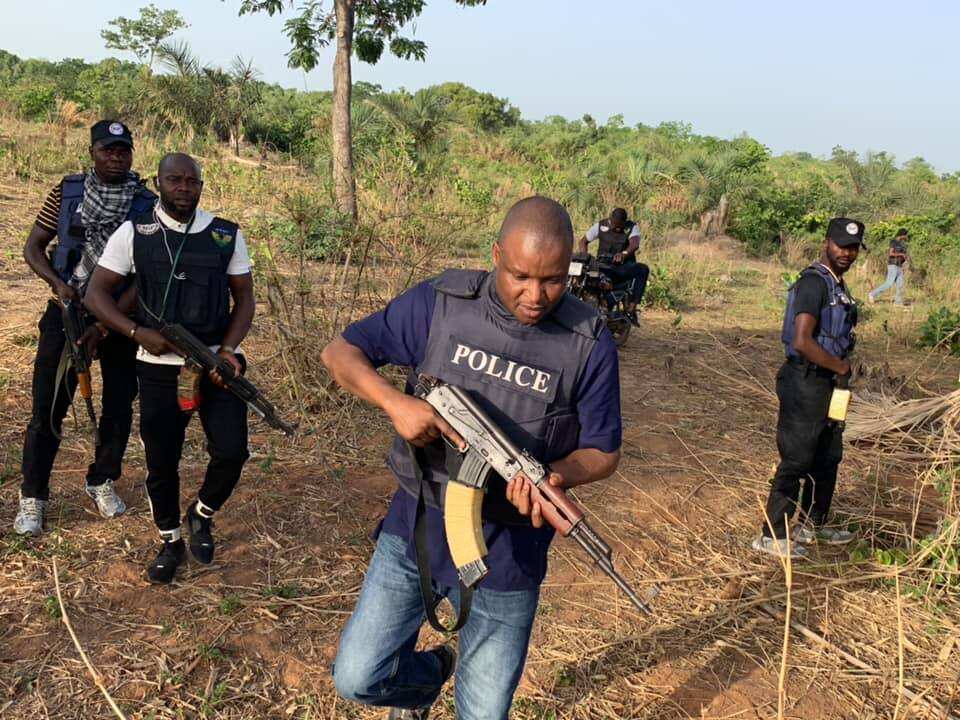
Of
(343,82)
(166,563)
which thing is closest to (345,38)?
(343,82)

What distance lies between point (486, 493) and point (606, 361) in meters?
0.47

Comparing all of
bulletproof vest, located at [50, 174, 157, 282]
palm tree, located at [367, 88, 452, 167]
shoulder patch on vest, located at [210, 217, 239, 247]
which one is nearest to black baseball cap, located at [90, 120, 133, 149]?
bulletproof vest, located at [50, 174, 157, 282]

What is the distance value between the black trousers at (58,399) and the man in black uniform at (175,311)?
41 cm

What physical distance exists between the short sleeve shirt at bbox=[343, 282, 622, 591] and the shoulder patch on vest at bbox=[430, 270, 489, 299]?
42 millimetres

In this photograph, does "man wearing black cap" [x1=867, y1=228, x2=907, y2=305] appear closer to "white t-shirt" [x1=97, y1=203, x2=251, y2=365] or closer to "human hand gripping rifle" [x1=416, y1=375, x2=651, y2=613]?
"white t-shirt" [x1=97, y1=203, x2=251, y2=365]

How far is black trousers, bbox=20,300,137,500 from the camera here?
11.4ft

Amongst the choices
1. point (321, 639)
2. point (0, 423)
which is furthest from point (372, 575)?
point (0, 423)

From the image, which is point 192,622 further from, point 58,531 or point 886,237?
point 886,237

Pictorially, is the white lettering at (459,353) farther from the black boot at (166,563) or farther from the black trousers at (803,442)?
the black trousers at (803,442)

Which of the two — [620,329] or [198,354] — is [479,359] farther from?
[620,329]

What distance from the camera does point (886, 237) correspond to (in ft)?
52.1

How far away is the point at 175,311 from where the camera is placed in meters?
3.13

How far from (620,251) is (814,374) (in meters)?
4.70

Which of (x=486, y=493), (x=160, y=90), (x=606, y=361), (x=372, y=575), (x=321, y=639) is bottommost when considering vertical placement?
(x=321, y=639)
